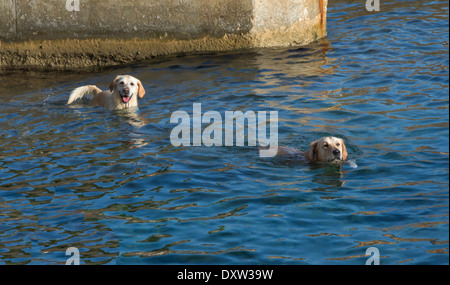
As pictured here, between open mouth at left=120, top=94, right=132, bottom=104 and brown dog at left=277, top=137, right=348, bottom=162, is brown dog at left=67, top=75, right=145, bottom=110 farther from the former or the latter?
brown dog at left=277, top=137, right=348, bottom=162

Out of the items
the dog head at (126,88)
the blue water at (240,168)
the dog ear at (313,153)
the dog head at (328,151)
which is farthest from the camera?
the dog head at (126,88)

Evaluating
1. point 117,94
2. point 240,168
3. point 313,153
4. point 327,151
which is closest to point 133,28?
point 117,94

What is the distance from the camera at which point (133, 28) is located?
1338 cm

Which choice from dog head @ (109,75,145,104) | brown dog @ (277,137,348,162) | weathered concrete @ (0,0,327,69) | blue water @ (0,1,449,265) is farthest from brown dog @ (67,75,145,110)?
brown dog @ (277,137,348,162)

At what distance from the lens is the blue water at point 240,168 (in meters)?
6.60

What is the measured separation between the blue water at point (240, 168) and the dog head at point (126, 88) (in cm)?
27

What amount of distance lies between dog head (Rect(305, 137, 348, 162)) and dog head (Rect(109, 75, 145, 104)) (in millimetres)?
3757

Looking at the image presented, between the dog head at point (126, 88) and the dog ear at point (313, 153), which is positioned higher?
the dog head at point (126, 88)

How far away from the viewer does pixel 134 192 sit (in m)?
7.93

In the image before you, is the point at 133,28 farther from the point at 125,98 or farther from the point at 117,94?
the point at 125,98

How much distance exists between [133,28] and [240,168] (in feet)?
18.8

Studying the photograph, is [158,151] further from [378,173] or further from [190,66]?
[190,66]

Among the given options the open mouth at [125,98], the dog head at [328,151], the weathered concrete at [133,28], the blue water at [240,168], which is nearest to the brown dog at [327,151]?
the dog head at [328,151]

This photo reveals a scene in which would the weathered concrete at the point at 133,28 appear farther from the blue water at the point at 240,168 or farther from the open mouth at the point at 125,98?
the open mouth at the point at 125,98
